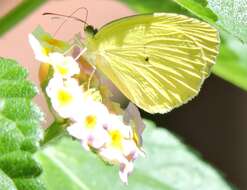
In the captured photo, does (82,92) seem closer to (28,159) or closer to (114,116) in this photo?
(114,116)

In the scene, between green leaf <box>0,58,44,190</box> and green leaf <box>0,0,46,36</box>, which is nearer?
green leaf <box>0,58,44,190</box>

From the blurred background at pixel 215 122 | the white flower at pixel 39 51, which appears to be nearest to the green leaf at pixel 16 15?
the white flower at pixel 39 51

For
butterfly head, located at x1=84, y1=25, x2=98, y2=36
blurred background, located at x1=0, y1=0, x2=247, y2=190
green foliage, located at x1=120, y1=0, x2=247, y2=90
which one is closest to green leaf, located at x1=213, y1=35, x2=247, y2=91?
green foliage, located at x1=120, y1=0, x2=247, y2=90

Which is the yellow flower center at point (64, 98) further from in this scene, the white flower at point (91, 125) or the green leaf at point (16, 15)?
the green leaf at point (16, 15)

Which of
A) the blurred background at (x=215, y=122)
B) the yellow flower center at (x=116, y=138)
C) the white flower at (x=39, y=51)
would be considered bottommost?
the blurred background at (x=215, y=122)

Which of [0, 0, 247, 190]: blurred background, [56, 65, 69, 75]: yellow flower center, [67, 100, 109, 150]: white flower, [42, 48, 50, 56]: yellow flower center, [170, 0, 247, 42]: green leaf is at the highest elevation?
[170, 0, 247, 42]: green leaf

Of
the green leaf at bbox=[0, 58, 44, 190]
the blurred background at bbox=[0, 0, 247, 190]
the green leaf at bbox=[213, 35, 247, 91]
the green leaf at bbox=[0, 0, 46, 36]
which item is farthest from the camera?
the blurred background at bbox=[0, 0, 247, 190]

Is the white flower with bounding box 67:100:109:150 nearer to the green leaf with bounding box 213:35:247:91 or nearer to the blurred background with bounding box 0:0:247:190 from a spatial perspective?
the green leaf with bounding box 213:35:247:91
